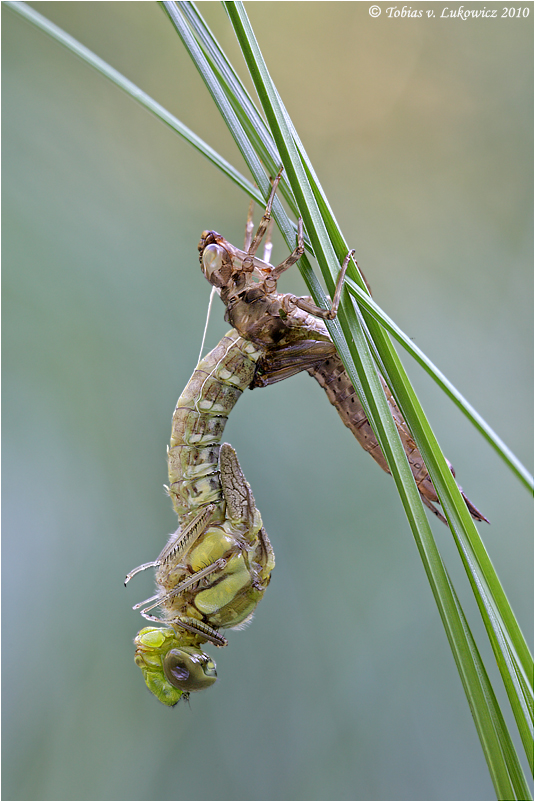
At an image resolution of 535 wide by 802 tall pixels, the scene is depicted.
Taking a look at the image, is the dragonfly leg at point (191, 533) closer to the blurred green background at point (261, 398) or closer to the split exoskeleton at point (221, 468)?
the split exoskeleton at point (221, 468)

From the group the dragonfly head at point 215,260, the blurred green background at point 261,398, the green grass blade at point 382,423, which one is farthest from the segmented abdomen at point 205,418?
the blurred green background at point 261,398

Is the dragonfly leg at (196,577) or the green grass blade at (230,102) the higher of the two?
the green grass blade at (230,102)

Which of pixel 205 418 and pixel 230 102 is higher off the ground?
pixel 230 102

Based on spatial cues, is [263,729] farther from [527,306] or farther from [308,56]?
[308,56]

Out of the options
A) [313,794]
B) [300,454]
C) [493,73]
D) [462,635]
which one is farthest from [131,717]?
[493,73]

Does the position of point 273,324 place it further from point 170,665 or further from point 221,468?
point 170,665

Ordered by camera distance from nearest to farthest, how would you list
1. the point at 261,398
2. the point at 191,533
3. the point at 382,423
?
the point at 382,423
the point at 191,533
the point at 261,398

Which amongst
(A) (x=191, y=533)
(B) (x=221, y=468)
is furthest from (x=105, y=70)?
(A) (x=191, y=533)
